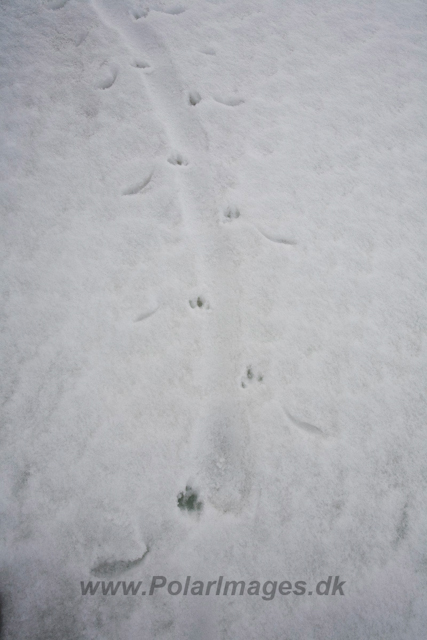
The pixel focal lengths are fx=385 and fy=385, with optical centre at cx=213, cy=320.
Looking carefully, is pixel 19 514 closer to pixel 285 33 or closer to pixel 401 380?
pixel 401 380

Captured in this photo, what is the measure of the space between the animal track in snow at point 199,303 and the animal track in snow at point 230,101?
0.66 m

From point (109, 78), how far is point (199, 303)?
2.65 feet

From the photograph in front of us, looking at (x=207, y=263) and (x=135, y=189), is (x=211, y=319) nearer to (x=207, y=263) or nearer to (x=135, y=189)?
(x=207, y=263)

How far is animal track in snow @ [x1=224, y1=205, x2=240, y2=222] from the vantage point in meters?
1.11

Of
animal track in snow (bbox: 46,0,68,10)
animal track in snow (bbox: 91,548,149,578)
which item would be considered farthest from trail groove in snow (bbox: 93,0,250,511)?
animal track in snow (bbox: 91,548,149,578)

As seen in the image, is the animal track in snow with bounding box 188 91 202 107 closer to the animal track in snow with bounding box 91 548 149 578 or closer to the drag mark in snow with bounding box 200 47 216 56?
the drag mark in snow with bounding box 200 47 216 56

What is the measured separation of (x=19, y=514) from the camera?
89 cm

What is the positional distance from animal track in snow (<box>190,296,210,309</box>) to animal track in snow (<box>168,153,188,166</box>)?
1.41 feet

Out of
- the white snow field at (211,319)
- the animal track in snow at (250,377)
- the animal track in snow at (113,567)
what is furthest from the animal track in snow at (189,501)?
the animal track in snow at (250,377)

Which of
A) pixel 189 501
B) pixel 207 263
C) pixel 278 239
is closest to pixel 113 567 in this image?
pixel 189 501

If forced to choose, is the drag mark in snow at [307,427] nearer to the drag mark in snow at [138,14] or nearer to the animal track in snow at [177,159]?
the animal track in snow at [177,159]

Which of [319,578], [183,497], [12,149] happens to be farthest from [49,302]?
[319,578]

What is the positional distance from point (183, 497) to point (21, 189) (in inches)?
37.5

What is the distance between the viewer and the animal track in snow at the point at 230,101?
1.23 meters
